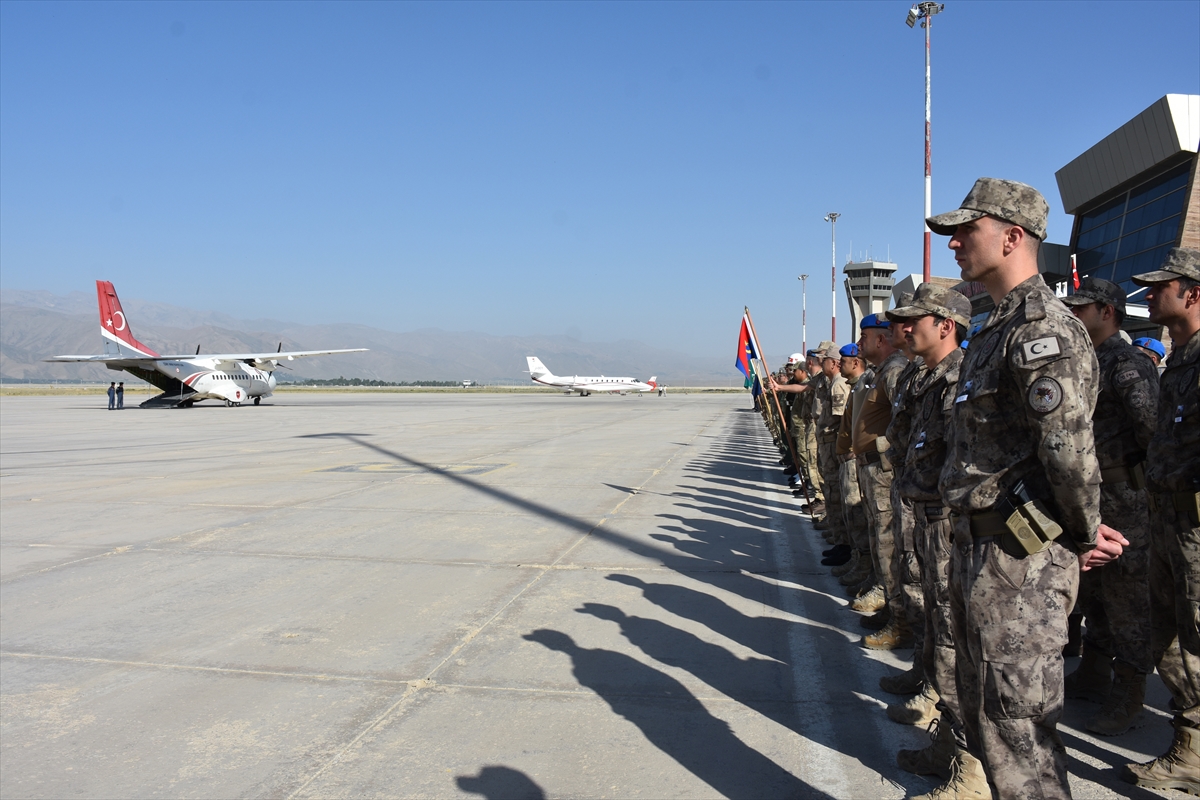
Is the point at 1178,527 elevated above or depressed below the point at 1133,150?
below

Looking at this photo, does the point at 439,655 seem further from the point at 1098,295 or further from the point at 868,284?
the point at 868,284

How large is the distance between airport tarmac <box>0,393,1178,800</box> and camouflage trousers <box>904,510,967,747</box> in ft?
1.20

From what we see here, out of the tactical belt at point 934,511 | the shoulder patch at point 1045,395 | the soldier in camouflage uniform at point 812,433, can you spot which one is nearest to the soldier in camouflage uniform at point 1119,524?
the tactical belt at point 934,511

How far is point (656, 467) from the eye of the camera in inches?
578

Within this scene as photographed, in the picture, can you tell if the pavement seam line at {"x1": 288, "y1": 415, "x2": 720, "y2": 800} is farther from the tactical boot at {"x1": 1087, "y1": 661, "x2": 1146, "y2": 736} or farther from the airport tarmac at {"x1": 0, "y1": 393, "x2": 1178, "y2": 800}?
the tactical boot at {"x1": 1087, "y1": 661, "x2": 1146, "y2": 736}

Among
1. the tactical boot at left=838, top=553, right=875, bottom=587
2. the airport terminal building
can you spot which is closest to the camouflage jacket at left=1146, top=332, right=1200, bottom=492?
the tactical boot at left=838, top=553, right=875, bottom=587

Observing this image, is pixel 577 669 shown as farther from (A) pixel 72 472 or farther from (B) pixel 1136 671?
(A) pixel 72 472

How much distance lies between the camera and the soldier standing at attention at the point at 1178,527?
3.25 meters

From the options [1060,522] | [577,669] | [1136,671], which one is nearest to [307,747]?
[577,669]

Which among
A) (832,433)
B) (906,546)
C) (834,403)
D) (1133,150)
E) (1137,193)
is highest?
(1133,150)

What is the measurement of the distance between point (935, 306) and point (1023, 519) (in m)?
1.69

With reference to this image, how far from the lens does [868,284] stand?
61406 millimetres

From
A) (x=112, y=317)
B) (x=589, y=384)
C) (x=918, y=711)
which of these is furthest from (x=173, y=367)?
(x=589, y=384)

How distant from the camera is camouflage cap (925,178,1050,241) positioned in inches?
106
